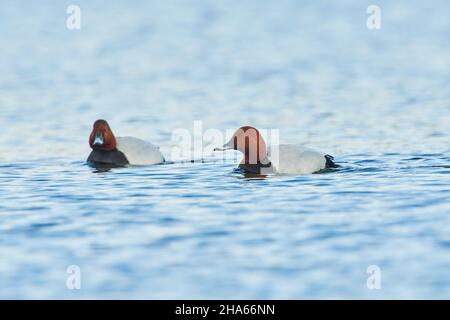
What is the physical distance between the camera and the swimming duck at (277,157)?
1426 cm

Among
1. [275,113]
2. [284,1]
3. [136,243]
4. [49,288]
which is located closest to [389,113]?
[275,113]

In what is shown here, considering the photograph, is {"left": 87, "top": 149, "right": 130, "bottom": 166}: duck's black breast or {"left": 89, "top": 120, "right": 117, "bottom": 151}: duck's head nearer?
{"left": 87, "top": 149, "right": 130, "bottom": 166}: duck's black breast

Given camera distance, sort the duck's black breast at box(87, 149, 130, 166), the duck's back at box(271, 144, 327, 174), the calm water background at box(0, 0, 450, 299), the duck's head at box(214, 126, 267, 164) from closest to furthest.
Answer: the calm water background at box(0, 0, 450, 299), the duck's back at box(271, 144, 327, 174), the duck's head at box(214, 126, 267, 164), the duck's black breast at box(87, 149, 130, 166)

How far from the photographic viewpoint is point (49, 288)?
914cm

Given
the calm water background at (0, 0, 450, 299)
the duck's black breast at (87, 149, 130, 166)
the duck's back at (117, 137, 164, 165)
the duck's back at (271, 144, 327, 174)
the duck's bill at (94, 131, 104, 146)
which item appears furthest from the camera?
the duck's bill at (94, 131, 104, 146)

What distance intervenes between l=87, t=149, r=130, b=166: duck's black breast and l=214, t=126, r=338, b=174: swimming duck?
161 centimetres

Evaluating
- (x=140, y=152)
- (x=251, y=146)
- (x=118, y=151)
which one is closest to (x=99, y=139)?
(x=118, y=151)

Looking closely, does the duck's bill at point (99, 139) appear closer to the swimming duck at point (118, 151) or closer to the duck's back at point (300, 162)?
the swimming duck at point (118, 151)

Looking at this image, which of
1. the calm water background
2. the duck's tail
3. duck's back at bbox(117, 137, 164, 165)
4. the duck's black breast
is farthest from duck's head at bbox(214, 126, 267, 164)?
the duck's black breast

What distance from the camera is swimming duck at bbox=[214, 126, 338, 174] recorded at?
46.8 feet

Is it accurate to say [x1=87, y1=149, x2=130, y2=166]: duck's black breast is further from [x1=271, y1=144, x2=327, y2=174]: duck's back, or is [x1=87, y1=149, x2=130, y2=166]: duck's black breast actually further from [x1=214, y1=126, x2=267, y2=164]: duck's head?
[x1=271, y1=144, x2=327, y2=174]: duck's back

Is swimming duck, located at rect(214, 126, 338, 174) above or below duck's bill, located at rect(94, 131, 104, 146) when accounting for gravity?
below

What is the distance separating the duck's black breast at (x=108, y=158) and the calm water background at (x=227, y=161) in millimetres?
268

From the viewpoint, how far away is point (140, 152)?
15648 mm
